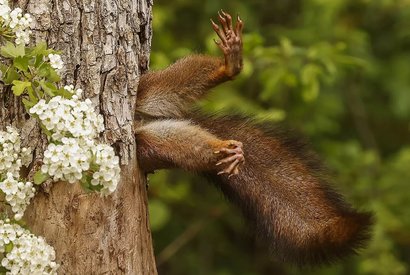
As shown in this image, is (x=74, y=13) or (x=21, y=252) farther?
(x=74, y=13)

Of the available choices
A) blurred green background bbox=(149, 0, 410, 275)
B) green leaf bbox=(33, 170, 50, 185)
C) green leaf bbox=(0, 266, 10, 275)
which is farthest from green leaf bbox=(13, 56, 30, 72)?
blurred green background bbox=(149, 0, 410, 275)

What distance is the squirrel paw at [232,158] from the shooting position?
353cm

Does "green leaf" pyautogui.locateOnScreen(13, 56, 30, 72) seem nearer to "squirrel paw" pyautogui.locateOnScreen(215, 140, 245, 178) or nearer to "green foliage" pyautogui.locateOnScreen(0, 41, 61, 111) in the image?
"green foliage" pyautogui.locateOnScreen(0, 41, 61, 111)

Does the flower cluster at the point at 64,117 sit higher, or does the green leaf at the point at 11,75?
the green leaf at the point at 11,75

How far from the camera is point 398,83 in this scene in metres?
7.47

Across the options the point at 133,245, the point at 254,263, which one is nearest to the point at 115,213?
the point at 133,245

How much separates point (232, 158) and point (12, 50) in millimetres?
897

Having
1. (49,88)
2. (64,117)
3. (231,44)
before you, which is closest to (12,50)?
(49,88)

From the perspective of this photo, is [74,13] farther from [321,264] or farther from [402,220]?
[402,220]

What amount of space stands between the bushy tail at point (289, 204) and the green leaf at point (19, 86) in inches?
39.9

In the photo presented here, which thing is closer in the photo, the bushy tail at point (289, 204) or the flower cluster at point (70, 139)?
the flower cluster at point (70, 139)

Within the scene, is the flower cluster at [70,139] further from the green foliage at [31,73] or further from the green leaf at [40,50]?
the green leaf at [40,50]

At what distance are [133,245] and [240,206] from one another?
0.51 m

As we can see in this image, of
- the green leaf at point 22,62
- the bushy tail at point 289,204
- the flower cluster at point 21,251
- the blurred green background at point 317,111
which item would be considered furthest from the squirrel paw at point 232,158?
the blurred green background at point 317,111
